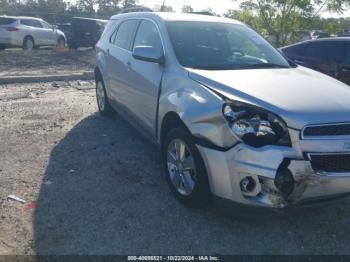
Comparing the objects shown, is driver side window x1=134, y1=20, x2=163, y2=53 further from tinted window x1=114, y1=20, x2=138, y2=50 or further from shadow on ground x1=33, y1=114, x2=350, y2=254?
shadow on ground x1=33, y1=114, x2=350, y2=254

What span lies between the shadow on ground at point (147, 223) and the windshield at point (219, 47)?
138cm

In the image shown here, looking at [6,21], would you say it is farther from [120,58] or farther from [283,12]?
[120,58]

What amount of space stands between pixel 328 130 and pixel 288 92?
52 cm

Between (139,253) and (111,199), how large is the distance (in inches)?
37.5

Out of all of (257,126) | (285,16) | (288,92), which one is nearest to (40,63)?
(285,16)

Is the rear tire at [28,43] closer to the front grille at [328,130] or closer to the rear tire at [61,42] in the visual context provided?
the rear tire at [61,42]

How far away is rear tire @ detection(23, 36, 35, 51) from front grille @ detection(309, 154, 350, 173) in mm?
19094

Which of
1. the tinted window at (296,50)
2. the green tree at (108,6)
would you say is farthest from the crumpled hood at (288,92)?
the green tree at (108,6)

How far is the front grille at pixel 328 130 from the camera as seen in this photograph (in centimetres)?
292

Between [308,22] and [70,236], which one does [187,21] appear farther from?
[308,22]

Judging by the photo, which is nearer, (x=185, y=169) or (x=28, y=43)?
(x=185, y=169)

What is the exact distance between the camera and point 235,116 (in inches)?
120

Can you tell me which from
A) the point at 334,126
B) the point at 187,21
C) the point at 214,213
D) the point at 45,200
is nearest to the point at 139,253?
the point at 214,213

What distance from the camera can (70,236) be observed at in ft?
10.5
